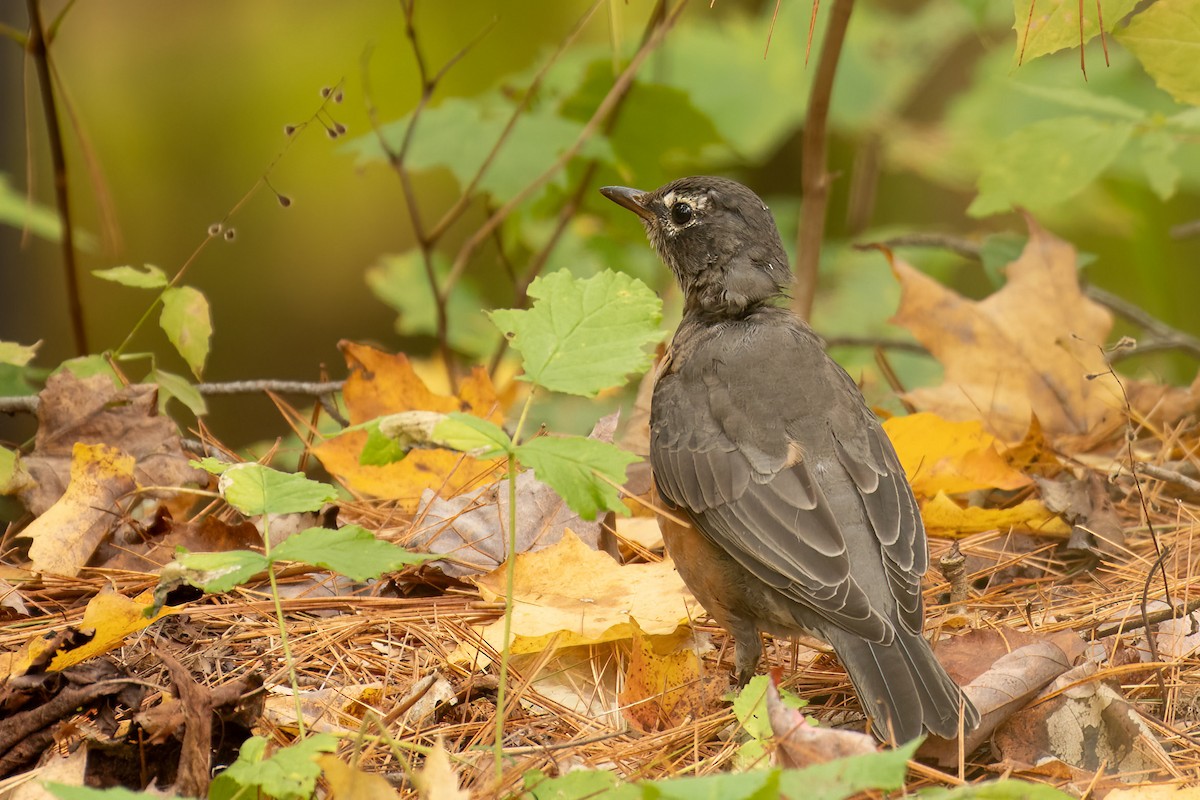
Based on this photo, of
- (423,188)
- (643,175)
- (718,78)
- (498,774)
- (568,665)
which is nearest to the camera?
(498,774)

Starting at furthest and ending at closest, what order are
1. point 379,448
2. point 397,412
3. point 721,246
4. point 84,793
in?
point 721,246 → point 397,412 → point 379,448 → point 84,793

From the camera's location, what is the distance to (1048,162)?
4.54 meters

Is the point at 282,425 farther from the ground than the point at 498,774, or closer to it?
closer to it

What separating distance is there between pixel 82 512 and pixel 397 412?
39.6 inches

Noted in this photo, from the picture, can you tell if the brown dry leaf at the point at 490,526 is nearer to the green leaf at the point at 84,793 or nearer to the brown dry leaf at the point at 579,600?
the brown dry leaf at the point at 579,600

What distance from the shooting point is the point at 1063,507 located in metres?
3.77

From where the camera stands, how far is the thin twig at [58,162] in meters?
4.17

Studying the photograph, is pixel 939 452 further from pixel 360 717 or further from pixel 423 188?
pixel 423 188

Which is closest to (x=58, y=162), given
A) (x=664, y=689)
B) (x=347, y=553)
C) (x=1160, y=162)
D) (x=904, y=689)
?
(x=347, y=553)

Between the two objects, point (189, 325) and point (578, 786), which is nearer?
point (578, 786)

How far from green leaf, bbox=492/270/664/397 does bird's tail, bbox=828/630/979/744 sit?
0.93 meters

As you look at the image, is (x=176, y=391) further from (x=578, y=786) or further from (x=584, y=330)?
(x=578, y=786)

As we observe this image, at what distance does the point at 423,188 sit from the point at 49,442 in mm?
5678

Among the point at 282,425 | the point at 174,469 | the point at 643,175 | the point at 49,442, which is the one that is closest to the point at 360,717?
the point at 174,469
